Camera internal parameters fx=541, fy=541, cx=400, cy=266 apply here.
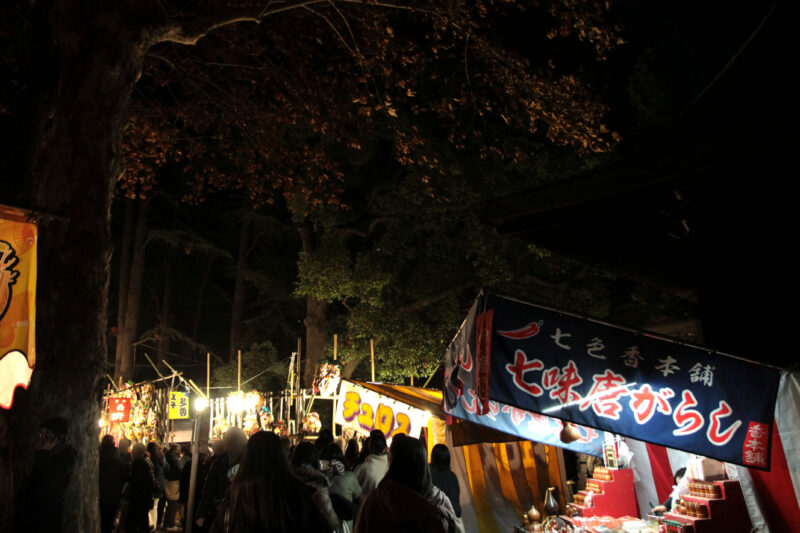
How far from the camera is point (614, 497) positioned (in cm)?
991

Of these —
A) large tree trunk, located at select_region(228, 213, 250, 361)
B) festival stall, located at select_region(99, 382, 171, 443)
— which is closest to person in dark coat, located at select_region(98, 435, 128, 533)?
festival stall, located at select_region(99, 382, 171, 443)

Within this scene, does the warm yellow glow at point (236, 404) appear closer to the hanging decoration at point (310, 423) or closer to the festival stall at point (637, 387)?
the hanging decoration at point (310, 423)

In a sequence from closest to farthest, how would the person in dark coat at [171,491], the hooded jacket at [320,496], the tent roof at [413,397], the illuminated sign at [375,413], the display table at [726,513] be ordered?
the hooded jacket at [320,496]
the display table at [726,513]
the tent roof at [413,397]
the illuminated sign at [375,413]
the person in dark coat at [171,491]

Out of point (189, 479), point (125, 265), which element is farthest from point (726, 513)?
point (125, 265)

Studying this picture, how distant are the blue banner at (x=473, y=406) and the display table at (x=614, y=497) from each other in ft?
5.51

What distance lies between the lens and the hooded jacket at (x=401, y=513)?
333 cm

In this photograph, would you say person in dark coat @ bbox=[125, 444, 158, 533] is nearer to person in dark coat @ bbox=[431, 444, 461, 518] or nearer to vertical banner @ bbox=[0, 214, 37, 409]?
vertical banner @ bbox=[0, 214, 37, 409]

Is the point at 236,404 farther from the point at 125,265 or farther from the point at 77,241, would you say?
the point at 77,241

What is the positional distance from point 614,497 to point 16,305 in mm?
9748

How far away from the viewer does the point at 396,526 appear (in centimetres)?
334

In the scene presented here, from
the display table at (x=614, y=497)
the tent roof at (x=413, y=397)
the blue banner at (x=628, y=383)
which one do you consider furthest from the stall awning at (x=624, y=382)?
the display table at (x=614, y=497)

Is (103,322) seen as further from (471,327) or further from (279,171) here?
(279,171)

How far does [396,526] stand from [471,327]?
300cm

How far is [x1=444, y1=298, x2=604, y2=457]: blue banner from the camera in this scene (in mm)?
6051
